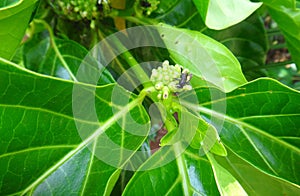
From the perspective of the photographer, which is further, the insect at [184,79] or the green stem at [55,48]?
the green stem at [55,48]

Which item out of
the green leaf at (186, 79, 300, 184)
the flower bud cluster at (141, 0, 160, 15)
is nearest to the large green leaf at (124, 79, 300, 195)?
the green leaf at (186, 79, 300, 184)

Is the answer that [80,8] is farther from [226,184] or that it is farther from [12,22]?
[226,184]

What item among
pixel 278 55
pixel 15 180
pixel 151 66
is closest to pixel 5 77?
pixel 15 180

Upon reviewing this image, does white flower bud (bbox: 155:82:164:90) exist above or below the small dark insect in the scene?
below

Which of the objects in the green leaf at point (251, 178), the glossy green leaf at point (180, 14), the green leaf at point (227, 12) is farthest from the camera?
the glossy green leaf at point (180, 14)

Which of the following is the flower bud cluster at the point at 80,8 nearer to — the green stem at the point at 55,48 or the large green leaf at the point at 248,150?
the green stem at the point at 55,48

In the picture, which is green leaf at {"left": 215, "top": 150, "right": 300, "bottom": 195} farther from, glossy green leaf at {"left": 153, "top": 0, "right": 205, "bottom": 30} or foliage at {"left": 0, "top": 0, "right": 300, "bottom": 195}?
glossy green leaf at {"left": 153, "top": 0, "right": 205, "bottom": 30}

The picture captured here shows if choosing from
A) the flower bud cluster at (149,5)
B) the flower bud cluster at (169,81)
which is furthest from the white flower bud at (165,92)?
the flower bud cluster at (149,5)

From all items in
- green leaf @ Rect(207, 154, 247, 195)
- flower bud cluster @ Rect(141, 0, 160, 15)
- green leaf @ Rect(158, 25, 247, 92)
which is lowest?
green leaf @ Rect(207, 154, 247, 195)
